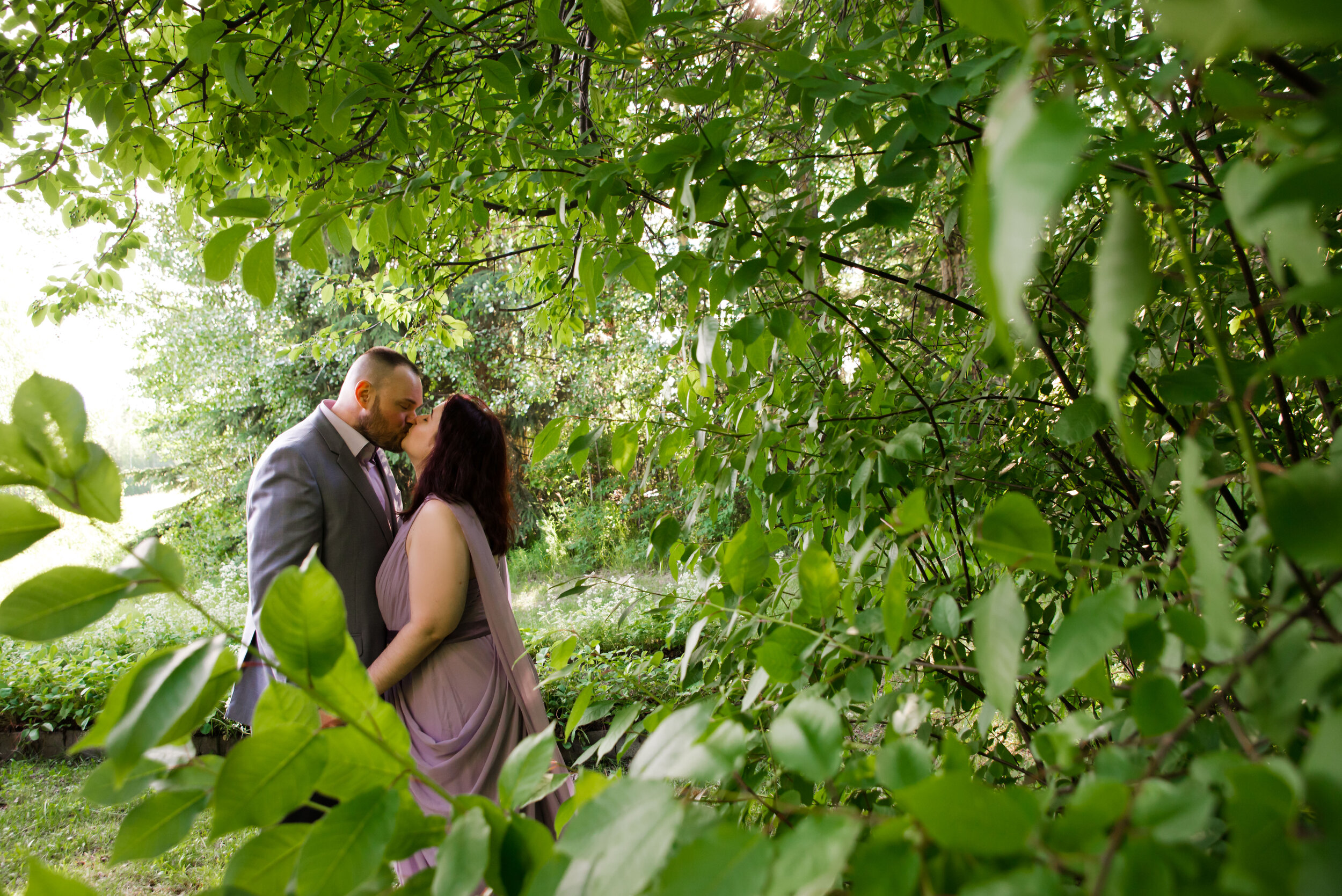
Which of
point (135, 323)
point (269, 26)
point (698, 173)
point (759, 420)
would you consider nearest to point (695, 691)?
point (759, 420)

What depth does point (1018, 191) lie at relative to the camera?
0.73 ft

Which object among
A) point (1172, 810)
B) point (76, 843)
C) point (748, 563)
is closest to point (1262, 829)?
point (1172, 810)

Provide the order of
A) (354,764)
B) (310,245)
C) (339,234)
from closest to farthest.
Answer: (354,764), (310,245), (339,234)

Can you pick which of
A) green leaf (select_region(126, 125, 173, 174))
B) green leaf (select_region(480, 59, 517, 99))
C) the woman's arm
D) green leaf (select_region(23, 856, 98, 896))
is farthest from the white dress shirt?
green leaf (select_region(23, 856, 98, 896))

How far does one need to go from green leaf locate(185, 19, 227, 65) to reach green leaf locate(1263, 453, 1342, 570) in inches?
66.0

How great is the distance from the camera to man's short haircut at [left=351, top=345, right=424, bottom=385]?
3207 millimetres

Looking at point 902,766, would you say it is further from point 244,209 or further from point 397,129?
point 397,129

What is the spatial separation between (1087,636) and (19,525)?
2.02ft

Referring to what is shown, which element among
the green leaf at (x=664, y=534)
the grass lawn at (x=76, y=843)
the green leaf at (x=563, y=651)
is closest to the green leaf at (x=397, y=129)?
the green leaf at (x=664, y=534)

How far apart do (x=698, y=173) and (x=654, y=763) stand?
76 centimetres

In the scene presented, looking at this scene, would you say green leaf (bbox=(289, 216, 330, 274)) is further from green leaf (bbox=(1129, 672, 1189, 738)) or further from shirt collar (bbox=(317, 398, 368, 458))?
shirt collar (bbox=(317, 398, 368, 458))

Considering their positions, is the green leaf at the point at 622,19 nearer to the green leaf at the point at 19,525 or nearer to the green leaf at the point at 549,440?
the green leaf at the point at 549,440

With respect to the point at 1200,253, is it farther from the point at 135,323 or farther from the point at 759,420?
the point at 135,323

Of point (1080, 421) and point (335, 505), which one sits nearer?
point (1080, 421)
